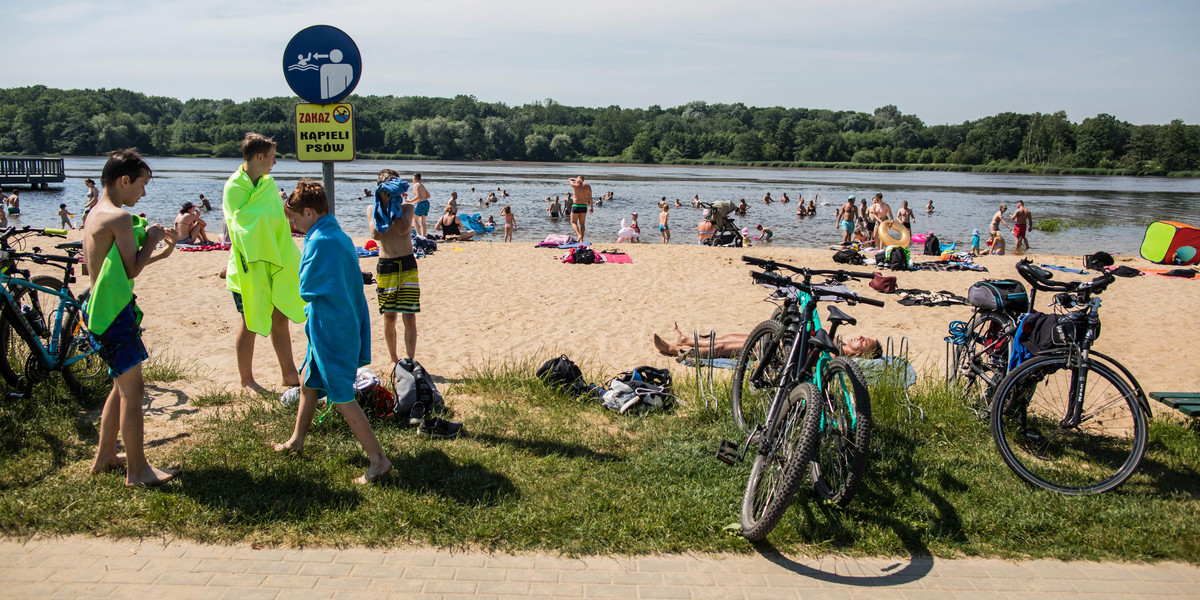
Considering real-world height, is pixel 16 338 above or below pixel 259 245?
below

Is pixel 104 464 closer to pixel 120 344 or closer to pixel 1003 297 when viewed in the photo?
pixel 120 344

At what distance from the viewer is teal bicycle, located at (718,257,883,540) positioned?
131 inches

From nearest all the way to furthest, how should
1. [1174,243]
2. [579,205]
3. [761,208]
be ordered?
[1174,243] → [579,205] → [761,208]

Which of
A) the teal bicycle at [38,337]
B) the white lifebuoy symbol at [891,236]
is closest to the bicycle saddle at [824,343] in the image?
the teal bicycle at [38,337]

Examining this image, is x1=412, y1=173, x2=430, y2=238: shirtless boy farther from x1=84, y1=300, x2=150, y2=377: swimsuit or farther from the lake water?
the lake water

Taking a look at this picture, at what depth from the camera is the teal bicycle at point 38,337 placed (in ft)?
15.3

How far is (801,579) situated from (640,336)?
552cm

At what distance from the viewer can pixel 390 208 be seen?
5879 mm

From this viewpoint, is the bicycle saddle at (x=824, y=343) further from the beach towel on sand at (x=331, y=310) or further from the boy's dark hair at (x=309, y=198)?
the boy's dark hair at (x=309, y=198)

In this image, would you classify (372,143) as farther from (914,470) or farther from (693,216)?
(914,470)

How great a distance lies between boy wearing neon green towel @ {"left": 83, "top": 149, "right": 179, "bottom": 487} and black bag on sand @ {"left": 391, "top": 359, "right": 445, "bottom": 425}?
141cm

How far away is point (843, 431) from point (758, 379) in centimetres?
91

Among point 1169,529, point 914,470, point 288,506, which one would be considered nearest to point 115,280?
point 288,506

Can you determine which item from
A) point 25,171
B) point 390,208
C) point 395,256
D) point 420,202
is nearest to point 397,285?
point 395,256
